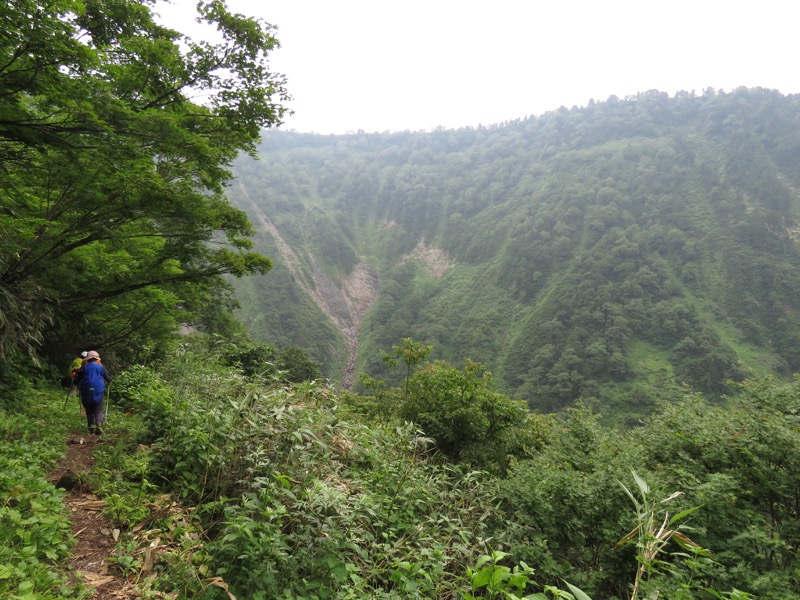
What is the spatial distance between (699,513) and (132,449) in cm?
816

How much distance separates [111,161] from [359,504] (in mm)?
6769

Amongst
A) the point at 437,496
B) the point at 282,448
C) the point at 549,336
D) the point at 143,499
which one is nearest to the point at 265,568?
the point at 282,448

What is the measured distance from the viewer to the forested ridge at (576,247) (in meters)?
56.5

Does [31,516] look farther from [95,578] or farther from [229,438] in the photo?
[229,438]

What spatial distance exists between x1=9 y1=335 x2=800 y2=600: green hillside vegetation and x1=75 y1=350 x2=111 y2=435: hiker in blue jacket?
0.34 m

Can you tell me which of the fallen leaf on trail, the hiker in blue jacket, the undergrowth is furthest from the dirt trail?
the hiker in blue jacket

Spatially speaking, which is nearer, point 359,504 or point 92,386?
point 359,504

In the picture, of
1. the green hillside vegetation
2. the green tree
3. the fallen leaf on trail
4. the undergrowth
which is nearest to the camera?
the undergrowth

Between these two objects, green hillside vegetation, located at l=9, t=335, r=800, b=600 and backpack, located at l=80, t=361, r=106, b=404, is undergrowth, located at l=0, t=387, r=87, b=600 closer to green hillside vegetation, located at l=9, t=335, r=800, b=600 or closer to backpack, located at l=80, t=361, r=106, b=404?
green hillside vegetation, located at l=9, t=335, r=800, b=600

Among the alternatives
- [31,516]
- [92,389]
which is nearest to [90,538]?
[31,516]

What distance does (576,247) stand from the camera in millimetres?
80250

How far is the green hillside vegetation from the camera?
10.5ft

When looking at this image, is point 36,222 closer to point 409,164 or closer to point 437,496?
point 437,496

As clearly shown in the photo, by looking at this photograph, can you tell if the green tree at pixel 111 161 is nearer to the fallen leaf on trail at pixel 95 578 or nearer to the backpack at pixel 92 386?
the backpack at pixel 92 386
